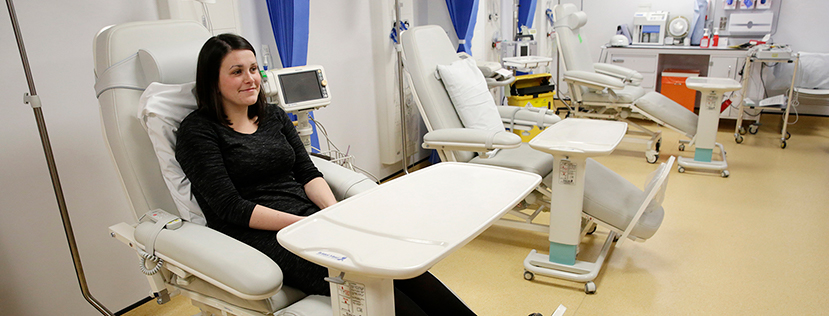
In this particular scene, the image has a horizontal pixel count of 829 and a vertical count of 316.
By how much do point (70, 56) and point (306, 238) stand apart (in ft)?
5.04

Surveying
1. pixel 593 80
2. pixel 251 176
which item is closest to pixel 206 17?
pixel 251 176

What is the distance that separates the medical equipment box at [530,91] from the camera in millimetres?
4086

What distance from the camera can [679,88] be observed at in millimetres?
5277

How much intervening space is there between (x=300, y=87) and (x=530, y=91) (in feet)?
7.41

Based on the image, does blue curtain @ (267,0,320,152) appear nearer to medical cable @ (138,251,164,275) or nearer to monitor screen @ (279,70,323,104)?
monitor screen @ (279,70,323,104)

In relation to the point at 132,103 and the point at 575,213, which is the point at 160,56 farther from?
the point at 575,213

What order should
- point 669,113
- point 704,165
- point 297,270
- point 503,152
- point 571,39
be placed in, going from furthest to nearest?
point 571,39, point 669,113, point 704,165, point 503,152, point 297,270

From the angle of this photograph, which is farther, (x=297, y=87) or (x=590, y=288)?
(x=297, y=87)

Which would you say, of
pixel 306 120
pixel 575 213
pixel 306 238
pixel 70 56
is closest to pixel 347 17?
pixel 306 120

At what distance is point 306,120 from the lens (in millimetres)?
2506

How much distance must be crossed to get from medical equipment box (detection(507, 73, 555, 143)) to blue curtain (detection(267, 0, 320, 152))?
1.84 meters

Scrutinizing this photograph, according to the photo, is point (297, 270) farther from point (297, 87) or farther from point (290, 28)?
point (290, 28)

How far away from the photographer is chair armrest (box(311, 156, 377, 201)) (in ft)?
5.75

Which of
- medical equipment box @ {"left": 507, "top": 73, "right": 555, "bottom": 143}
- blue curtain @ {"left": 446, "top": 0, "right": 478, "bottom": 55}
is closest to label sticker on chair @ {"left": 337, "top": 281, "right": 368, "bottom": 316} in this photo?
medical equipment box @ {"left": 507, "top": 73, "right": 555, "bottom": 143}
